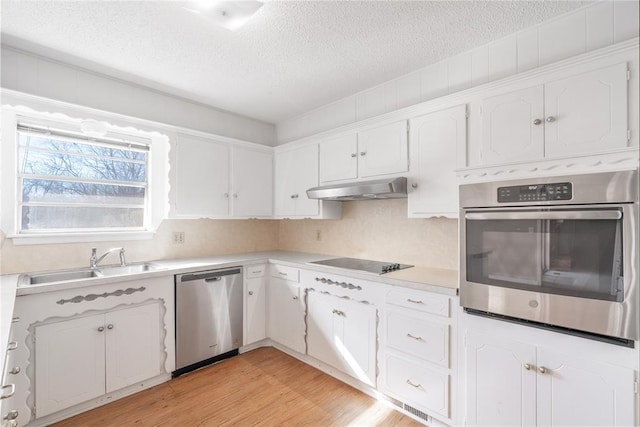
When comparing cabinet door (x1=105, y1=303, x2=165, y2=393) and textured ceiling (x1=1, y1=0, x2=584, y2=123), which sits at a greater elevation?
textured ceiling (x1=1, y1=0, x2=584, y2=123)

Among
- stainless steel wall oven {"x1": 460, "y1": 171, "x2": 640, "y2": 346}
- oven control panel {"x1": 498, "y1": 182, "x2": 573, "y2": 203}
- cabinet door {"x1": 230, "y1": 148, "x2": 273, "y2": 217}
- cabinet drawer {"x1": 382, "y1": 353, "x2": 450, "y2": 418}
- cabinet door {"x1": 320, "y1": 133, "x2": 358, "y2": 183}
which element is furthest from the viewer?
cabinet door {"x1": 230, "y1": 148, "x2": 273, "y2": 217}

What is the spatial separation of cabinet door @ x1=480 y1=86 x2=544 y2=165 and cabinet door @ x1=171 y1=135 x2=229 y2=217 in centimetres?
235

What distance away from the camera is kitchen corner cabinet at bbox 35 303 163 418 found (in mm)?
1896

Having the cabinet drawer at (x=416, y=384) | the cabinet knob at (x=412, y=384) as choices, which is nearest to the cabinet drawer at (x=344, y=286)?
the cabinet drawer at (x=416, y=384)

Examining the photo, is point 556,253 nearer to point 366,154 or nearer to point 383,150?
point 383,150

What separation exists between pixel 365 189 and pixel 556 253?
1.27 metres

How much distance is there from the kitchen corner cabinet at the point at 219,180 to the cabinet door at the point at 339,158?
818 mm

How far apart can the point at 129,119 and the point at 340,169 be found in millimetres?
1841

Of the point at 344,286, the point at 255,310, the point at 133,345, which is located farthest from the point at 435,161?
the point at 133,345

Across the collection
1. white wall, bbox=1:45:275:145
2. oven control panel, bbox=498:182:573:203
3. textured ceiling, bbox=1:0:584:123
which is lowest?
oven control panel, bbox=498:182:573:203

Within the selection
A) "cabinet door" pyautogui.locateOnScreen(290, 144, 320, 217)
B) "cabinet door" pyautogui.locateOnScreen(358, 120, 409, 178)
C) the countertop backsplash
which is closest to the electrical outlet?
the countertop backsplash

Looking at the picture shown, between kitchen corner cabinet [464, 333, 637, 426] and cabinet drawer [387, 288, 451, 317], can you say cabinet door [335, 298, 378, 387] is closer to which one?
cabinet drawer [387, 288, 451, 317]

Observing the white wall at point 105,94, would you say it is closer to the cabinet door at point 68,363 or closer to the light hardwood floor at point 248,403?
the cabinet door at point 68,363

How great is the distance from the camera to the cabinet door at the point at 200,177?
2.79m
